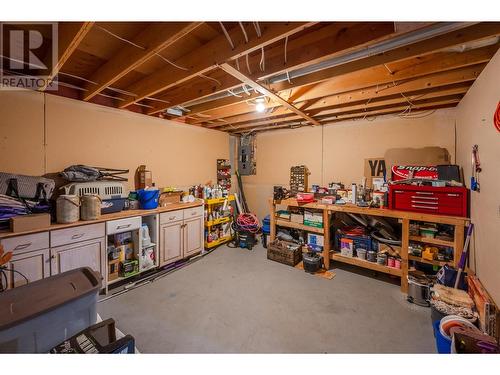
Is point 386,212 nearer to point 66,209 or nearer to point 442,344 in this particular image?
point 442,344

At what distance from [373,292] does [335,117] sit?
264 centimetres

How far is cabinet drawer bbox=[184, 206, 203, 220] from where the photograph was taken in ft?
11.2

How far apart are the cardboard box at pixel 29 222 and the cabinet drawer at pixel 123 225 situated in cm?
54

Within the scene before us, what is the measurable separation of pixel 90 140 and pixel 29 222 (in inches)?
51.0

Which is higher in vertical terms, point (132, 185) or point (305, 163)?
point (305, 163)

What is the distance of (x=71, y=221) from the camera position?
2281 mm

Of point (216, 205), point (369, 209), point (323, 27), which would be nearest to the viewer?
point (323, 27)

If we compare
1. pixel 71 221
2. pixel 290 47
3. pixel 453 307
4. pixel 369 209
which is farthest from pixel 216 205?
pixel 453 307

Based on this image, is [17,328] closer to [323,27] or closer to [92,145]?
[323,27]

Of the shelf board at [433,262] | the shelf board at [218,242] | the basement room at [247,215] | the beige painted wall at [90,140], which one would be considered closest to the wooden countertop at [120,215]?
the basement room at [247,215]

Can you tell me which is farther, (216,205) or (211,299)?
(216,205)

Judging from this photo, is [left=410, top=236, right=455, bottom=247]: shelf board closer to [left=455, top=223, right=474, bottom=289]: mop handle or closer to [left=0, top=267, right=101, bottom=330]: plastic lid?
[left=455, top=223, right=474, bottom=289]: mop handle

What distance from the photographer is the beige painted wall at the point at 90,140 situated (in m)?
2.33

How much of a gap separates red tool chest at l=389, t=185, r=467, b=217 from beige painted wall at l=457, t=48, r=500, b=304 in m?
0.13
